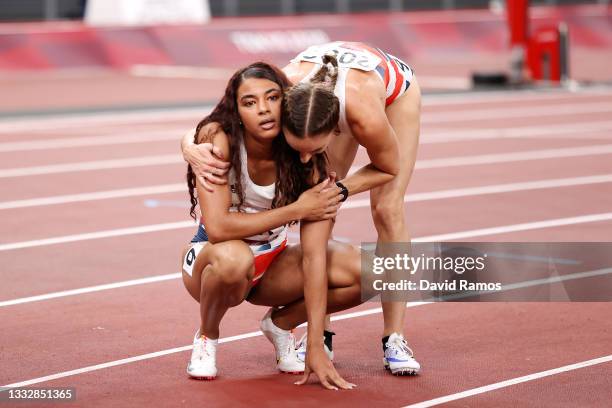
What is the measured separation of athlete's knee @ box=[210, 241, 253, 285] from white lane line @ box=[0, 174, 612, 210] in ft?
15.6

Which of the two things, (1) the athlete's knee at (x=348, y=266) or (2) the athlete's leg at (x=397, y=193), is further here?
(2) the athlete's leg at (x=397, y=193)

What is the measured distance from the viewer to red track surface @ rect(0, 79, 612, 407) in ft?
17.2

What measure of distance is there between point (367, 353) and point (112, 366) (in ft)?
4.06

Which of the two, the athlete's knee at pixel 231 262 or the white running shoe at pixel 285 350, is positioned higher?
the athlete's knee at pixel 231 262

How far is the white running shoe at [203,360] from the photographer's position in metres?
5.36

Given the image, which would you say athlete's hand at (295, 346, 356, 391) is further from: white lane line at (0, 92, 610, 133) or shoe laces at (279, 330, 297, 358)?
white lane line at (0, 92, 610, 133)

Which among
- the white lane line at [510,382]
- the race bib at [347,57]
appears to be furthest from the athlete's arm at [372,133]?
the white lane line at [510,382]

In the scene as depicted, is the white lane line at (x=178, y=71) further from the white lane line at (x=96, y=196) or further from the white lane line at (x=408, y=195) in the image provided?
the white lane line at (x=408, y=195)

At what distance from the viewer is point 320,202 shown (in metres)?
5.20

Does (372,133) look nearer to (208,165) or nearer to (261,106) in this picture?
(261,106)

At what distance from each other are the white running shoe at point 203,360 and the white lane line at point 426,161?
6.64 metres

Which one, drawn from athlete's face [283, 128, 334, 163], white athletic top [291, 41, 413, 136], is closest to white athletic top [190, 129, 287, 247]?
athlete's face [283, 128, 334, 163]

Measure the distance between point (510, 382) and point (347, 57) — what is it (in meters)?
1.65

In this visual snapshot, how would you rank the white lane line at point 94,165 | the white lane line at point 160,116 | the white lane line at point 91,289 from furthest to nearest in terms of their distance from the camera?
the white lane line at point 160,116 < the white lane line at point 94,165 < the white lane line at point 91,289
